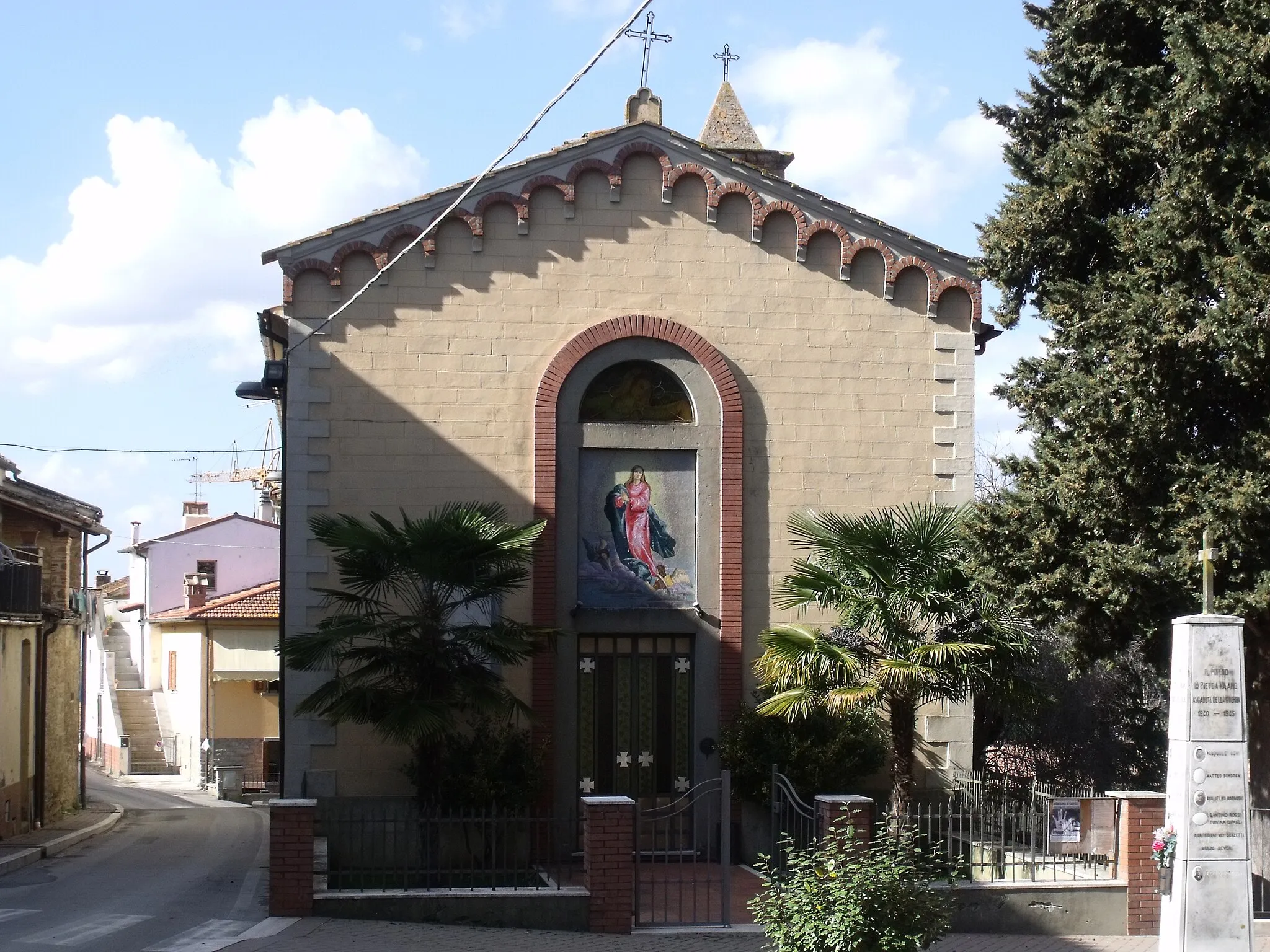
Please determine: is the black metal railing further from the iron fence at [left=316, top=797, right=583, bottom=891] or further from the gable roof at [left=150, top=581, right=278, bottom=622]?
the gable roof at [left=150, top=581, right=278, bottom=622]

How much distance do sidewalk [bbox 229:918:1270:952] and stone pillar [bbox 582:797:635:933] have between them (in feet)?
0.51

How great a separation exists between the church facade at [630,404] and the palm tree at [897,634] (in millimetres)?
2136

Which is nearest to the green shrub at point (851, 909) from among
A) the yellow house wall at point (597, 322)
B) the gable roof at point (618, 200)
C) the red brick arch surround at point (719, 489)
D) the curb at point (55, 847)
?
the red brick arch surround at point (719, 489)

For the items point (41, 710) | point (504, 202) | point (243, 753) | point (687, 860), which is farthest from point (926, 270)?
point (243, 753)

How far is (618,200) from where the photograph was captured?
58.1 feet

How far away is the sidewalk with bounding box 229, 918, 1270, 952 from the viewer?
1267 centimetres

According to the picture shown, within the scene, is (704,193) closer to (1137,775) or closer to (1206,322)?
(1206,322)

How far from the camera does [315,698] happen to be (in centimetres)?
1510

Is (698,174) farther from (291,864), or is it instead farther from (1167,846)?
(1167,846)

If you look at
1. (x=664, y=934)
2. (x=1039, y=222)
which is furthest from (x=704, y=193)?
(x=664, y=934)

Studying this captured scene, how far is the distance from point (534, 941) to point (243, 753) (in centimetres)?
2665

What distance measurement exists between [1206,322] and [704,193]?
6603 millimetres

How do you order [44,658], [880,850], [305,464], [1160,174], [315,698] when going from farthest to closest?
[44,658]
[305,464]
[315,698]
[1160,174]
[880,850]

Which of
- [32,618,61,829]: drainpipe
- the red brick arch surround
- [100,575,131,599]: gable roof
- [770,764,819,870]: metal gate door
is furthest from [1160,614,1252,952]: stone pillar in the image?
[100,575,131,599]: gable roof
